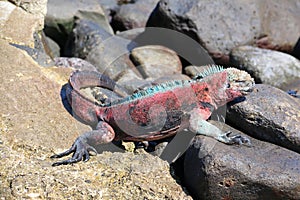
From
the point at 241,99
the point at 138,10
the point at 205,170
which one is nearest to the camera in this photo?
the point at 205,170

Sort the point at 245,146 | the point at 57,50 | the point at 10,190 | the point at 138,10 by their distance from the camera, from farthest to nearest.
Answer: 1. the point at 138,10
2. the point at 57,50
3. the point at 245,146
4. the point at 10,190

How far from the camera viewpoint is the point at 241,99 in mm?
4508

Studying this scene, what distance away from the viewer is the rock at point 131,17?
31.7ft

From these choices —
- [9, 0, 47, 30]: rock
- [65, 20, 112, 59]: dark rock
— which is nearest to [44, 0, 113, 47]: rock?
[65, 20, 112, 59]: dark rock

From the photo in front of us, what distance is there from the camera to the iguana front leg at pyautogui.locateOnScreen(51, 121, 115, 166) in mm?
4090

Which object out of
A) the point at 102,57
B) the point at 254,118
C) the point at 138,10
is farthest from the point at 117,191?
the point at 138,10

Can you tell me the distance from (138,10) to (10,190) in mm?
7010

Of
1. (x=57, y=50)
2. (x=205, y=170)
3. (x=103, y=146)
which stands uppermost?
(x=205, y=170)

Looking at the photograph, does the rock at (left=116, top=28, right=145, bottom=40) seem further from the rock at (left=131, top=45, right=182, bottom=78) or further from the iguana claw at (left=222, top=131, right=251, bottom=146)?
the iguana claw at (left=222, top=131, right=251, bottom=146)

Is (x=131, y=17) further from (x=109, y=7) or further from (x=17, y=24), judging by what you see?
(x=17, y=24)

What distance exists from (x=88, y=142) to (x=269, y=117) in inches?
67.9

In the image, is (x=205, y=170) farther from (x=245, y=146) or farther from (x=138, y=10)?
(x=138, y=10)

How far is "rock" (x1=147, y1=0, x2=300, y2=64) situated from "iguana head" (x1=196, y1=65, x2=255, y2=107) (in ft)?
12.5

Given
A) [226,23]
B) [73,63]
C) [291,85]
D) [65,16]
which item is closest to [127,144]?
[73,63]
